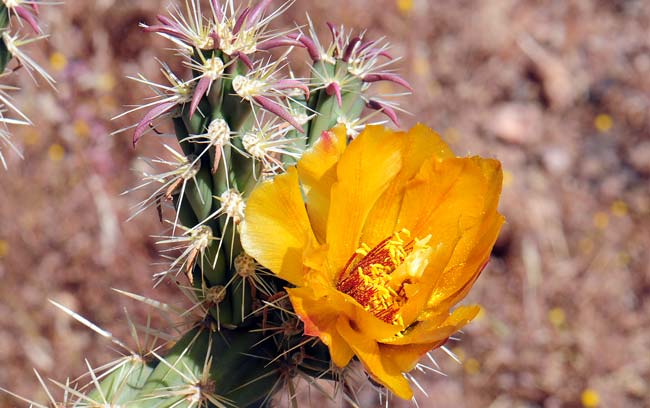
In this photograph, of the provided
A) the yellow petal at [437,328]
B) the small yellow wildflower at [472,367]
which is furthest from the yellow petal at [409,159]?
the small yellow wildflower at [472,367]

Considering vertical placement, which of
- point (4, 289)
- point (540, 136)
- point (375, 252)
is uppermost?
point (375, 252)

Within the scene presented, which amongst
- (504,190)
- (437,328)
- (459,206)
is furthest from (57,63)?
(437,328)

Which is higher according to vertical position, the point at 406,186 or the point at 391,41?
the point at 406,186

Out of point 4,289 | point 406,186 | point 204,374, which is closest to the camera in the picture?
point 406,186

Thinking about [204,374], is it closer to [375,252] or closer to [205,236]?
[205,236]

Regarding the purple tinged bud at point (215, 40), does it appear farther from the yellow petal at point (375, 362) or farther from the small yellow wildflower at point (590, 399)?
the small yellow wildflower at point (590, 399)

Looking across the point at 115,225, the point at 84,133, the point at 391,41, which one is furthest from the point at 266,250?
the point at 391,41

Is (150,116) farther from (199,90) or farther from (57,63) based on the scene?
(57,63)
